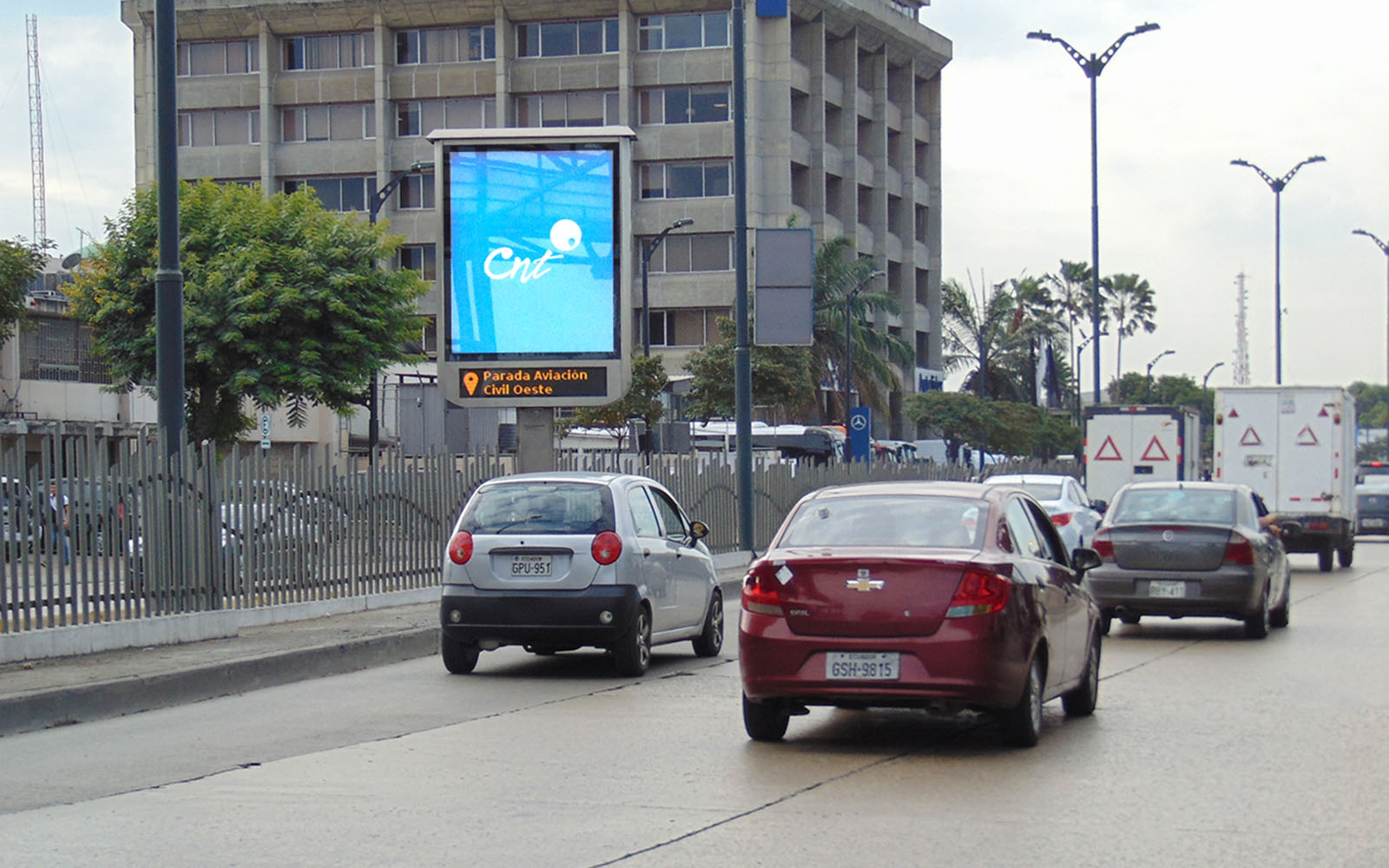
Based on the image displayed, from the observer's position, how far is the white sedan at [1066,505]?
1037 inches

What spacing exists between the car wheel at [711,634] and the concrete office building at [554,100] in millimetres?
55577

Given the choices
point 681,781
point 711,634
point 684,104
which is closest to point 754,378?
point 684,104

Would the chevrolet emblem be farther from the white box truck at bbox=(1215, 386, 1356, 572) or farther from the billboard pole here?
the white box truck at bbox=(1215, 386, 1356, 572)

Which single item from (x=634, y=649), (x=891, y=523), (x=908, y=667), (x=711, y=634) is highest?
(x=891, y=523)

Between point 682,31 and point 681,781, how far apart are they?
67.3 meters

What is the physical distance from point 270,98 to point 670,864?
74.6 m

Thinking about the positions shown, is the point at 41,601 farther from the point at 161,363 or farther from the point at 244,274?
the point at 244,274

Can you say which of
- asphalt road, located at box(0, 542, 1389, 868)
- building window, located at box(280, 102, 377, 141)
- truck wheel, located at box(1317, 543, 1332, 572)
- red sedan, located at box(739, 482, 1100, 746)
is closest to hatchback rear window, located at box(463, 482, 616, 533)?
asphalt road, located at box(0, 542, 1389, 868)

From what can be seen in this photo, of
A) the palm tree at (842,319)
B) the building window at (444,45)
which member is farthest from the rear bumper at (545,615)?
the building window at (444,45)

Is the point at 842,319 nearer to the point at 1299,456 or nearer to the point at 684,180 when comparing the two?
the point at 684,180

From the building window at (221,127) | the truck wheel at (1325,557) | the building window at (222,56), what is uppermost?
the building window at (222,56)

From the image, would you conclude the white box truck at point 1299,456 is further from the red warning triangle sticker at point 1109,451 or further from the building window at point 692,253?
the building window at point 692,253

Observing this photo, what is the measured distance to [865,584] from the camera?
1024 cm

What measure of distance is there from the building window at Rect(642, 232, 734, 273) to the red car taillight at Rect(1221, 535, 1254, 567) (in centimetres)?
5674
